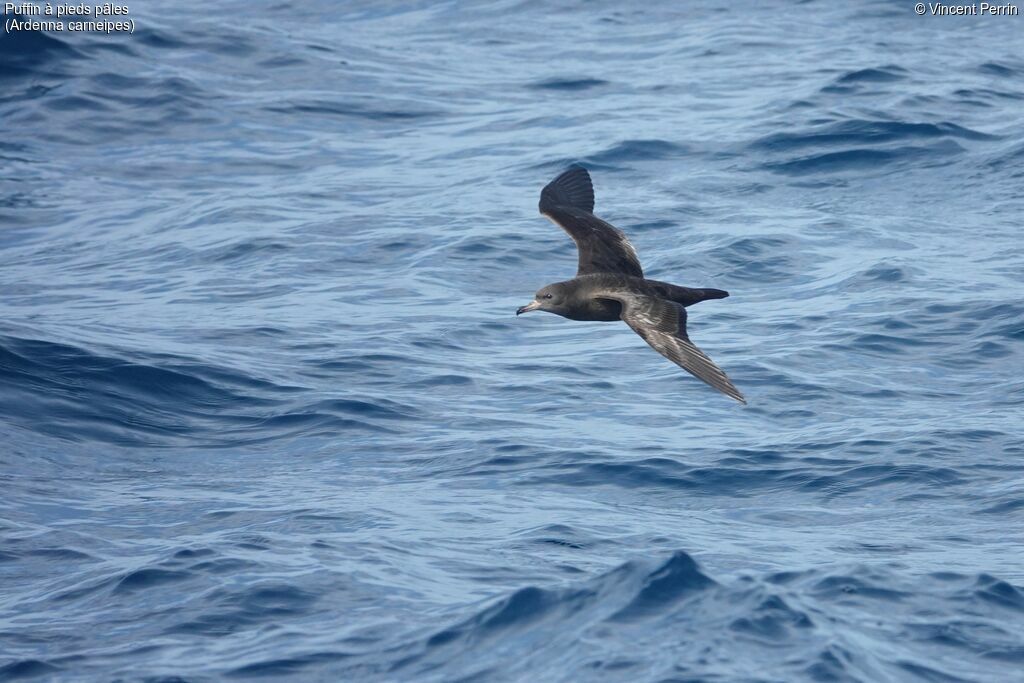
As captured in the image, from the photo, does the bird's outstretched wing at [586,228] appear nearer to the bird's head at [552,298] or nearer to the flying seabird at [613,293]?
the flying seabird at [613,293]

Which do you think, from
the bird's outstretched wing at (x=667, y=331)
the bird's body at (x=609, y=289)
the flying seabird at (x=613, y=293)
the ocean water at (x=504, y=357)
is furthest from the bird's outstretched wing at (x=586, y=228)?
the ocean water at (x=504, y=357)

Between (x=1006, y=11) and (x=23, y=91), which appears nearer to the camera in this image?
(x=23, y=91)

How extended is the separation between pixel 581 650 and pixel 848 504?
340cm

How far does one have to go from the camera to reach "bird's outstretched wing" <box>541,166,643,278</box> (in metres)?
11.5

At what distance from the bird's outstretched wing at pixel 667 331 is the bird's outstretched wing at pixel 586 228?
0.91 m

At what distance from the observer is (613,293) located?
10539 millimetres

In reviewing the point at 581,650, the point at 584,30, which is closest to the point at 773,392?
the point at 581,650

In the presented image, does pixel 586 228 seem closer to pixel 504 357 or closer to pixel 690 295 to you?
pixel 690 295

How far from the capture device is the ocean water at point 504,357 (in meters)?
9.00

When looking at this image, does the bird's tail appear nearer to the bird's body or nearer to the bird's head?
the bird's body

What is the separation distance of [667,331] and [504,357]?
4290 millimetres

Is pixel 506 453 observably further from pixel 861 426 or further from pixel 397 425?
pixel 861 426

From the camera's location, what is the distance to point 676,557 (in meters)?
9.17

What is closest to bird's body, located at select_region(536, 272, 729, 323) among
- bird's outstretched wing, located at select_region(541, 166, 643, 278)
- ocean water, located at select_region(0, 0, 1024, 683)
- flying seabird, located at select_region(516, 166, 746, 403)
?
flying seabird, located at select_region(516, 166, 746, 403)
